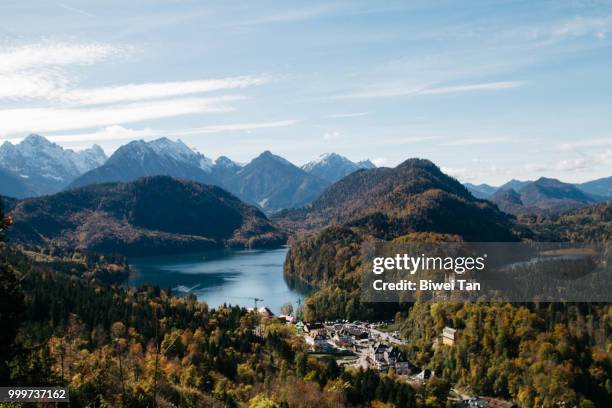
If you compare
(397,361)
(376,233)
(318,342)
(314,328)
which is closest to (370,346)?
(318,342)

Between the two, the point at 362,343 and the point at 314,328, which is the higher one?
the point at 314,328

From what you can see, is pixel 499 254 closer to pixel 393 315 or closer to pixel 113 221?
pixel 393 315

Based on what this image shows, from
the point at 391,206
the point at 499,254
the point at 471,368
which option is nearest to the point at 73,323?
the point at 471,368

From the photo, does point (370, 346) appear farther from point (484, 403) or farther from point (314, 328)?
point (484, 403)

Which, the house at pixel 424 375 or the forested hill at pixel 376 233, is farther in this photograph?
the forested hill at pixel 376 233

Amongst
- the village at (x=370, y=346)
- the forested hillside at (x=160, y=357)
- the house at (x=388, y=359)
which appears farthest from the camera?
the house at (x=388, y=359)

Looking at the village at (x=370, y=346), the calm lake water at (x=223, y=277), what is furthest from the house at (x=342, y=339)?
the calm lake water at (x=223, y=277)

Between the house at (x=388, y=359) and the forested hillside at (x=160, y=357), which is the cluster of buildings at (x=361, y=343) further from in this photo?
the forested hillside at (x=160, y=357)
